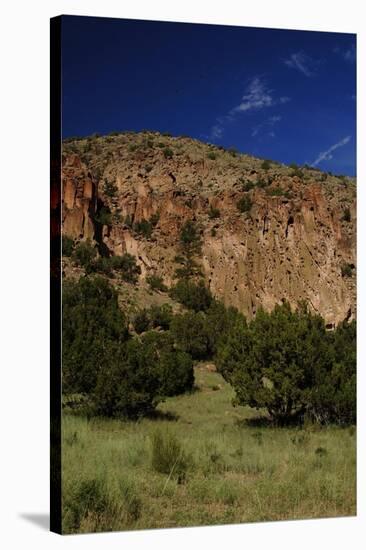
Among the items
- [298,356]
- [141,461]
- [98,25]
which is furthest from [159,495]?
[98,25]

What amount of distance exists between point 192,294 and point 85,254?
4.73 feet

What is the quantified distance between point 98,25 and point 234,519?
5.19 m

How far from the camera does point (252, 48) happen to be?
12.7 meters

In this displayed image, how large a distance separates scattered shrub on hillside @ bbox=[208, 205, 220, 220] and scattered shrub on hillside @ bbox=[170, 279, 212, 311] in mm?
Result: 716

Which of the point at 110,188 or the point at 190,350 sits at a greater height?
the point at 110,188

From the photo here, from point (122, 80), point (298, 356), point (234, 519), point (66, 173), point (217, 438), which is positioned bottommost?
point (234, 519)

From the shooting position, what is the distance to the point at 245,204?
13.0m

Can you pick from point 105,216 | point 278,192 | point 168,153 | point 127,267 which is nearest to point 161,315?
point 127,267

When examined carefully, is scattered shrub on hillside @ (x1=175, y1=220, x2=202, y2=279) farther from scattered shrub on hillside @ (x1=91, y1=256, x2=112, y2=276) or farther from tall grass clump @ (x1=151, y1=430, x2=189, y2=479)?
tall grass clump @ (x1=151, y1=430, x2=189, y2=479)

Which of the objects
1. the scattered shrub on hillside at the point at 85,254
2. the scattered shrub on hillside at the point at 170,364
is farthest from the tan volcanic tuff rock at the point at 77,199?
the scattered shrub on hillside at the point at 170,364

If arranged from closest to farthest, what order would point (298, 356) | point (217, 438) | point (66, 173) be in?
1. point (66, 173)
2. point (217, 438)
3. point (298, 356)

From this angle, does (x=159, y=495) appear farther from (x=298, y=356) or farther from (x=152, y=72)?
(x=152, y=72)

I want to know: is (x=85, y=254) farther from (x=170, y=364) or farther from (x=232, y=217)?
(x=232, y=217)

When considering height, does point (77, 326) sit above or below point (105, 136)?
below
